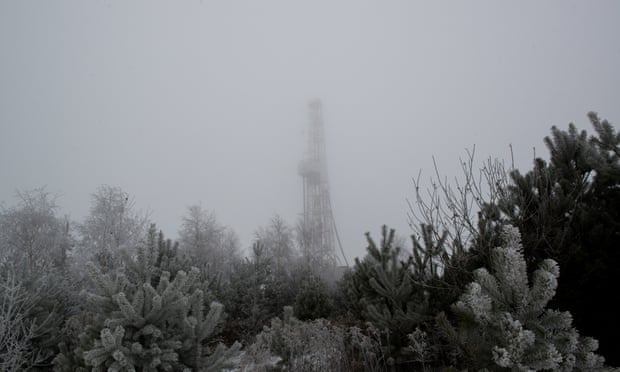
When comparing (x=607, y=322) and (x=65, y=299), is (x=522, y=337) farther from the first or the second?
(x=65, y=299)

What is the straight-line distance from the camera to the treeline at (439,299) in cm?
325

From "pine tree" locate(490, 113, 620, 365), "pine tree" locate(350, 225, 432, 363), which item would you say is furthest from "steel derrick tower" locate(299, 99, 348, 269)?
"pine tree" locate(490, 113, 620, 365)

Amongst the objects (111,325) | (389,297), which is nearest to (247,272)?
(389,297)

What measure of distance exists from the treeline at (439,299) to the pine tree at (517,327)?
0.04 ft

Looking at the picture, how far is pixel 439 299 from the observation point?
21.9 feet

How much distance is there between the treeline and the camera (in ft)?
10.7

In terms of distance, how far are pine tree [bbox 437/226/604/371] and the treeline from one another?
11 mm

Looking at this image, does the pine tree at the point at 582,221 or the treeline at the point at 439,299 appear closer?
the treeline at the point at 439,299

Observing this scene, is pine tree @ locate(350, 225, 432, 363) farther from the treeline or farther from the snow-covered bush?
the snow-covered bush

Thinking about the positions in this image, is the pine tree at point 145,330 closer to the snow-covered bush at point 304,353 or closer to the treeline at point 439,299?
the treeline at point 439,299

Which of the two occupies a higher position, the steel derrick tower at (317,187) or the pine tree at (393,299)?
the steel derrick tower at (317,187)

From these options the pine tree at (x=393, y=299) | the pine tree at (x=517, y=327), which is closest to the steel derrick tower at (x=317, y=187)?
the pine tree at (x=393, y=299)

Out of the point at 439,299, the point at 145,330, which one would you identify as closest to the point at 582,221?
the point at 439,299

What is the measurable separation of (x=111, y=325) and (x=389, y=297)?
4682 mm
